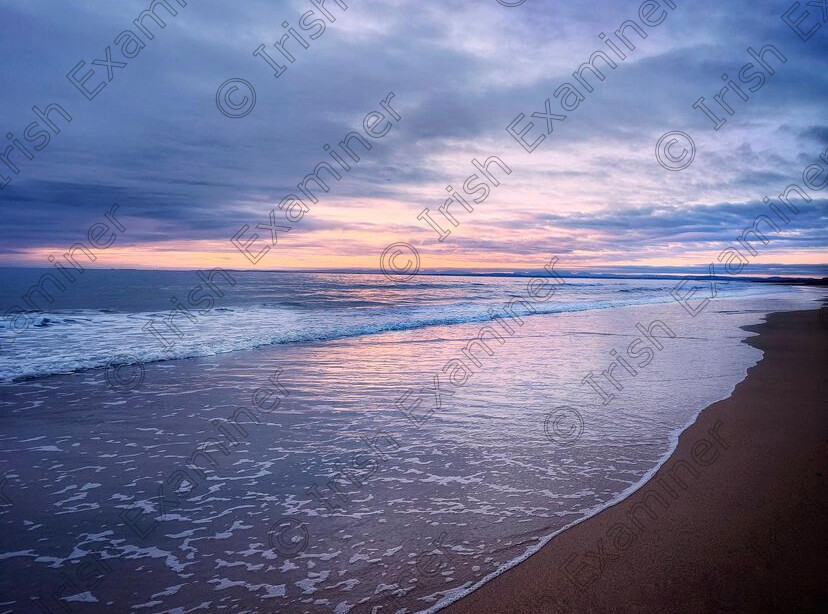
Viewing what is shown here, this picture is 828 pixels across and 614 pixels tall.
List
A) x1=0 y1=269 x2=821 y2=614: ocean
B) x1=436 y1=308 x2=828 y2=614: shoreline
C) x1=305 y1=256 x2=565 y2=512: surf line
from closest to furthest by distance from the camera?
x1=436 y1=308 x2=828 y2=614: shoreline → x1=0 y1=269 x2=821 y2=614: ocean → x1=305 y1=256 x2=565 y2=512: surf line

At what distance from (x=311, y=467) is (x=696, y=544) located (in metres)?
3.71

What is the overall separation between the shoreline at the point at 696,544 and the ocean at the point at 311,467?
0.20 meters

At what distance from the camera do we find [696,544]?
3.71m

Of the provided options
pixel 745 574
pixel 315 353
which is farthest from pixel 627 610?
pixel 315 353

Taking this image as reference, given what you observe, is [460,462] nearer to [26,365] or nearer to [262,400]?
[262,400]

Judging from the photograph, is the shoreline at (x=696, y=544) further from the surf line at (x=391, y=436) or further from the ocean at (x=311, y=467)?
the surf line at (x=391, y=436)

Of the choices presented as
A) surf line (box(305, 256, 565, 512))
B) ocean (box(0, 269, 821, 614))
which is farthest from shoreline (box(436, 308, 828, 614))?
surf line (box(305, 256, 565, 512))

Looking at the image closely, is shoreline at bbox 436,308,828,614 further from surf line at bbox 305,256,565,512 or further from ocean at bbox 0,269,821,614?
surf line at bbox 305,256,565,512

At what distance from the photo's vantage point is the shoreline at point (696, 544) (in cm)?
312

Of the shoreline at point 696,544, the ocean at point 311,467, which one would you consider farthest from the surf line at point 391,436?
the shoreline at point 696,544

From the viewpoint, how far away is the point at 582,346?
47.9 feet

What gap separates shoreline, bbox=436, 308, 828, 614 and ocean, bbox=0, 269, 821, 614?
0.65 feet

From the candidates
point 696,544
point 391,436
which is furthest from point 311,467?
point 696,544

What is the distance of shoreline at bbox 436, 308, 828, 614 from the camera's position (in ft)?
10.2
